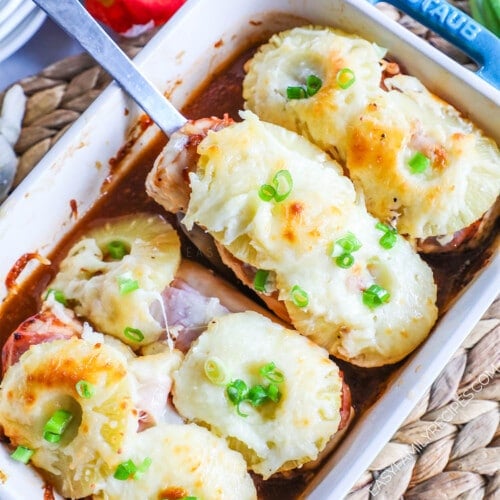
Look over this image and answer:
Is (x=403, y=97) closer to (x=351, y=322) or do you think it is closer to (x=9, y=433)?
(x=351, y=322)

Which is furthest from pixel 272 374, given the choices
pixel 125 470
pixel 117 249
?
pixel 117 249

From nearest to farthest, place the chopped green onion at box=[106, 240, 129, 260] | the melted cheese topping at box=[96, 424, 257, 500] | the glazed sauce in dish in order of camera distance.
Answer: the melted cheese topping at box=[96, 424, 257, 500], the glazed sauce in dish, the chopped green onion at box=[106, 240, 129, 260]

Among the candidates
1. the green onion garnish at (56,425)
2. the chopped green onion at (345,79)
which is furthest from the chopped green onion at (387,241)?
the green onion garnish at (56,425)

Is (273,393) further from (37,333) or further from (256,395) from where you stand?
(37,333)

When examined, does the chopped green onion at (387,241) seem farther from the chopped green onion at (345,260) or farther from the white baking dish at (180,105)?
the white baking dish at (180,105)

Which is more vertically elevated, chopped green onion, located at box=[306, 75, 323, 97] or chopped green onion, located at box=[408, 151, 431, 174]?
chopped green onion, located at box=[306, 75, 323, 97]

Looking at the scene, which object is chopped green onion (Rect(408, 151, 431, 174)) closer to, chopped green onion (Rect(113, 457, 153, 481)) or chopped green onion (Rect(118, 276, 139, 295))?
chopped green onion (Rect(118, 276, 139, 295))

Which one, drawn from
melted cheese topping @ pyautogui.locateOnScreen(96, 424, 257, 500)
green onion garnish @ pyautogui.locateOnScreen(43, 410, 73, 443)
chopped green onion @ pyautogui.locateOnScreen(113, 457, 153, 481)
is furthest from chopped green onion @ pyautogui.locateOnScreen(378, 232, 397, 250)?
green onion garnish @ pyautogui.locateOnScreen(43, 410, 73, 443)
